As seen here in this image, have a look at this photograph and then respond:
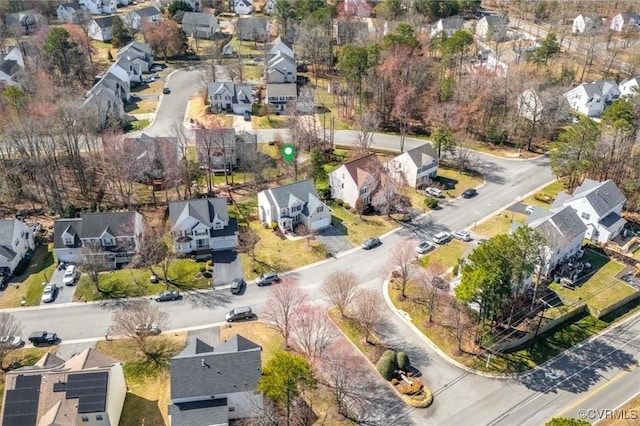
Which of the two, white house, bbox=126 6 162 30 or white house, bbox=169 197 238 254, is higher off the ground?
white house, bbox=126 6 162 30

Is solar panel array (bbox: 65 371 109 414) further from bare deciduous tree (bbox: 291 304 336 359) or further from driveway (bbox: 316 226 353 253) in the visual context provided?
driveway (bbox: 316 226 353 253)

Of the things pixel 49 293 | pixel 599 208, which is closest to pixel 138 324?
pixel 49 293

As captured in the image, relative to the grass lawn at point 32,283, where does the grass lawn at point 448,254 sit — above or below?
above

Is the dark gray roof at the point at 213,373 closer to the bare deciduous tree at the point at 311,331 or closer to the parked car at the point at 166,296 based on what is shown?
the bare deciduous tree at the point at 311,331

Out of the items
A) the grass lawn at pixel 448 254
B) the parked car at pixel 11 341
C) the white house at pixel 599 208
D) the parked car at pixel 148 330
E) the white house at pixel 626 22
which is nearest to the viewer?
the parked car at pixel 11 341

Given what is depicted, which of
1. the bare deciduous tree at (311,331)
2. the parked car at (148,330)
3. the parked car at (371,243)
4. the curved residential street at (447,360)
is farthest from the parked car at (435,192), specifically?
the parked car at (148,330)

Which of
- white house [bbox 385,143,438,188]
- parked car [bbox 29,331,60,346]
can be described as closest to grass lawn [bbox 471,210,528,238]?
white house [bbox 385,143,438,188]

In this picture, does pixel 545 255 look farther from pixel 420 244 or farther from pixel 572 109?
pixel 572 109
